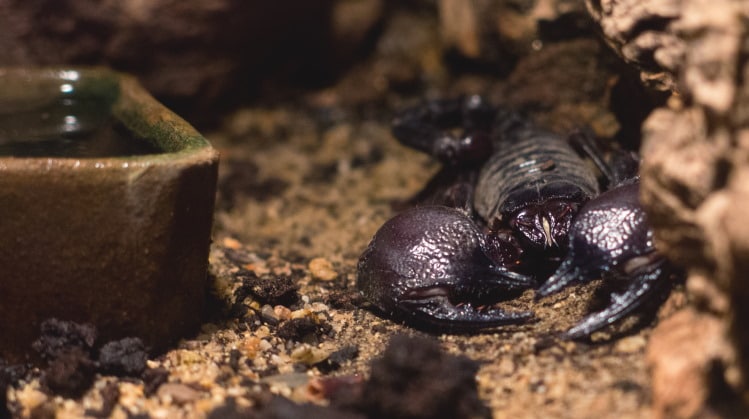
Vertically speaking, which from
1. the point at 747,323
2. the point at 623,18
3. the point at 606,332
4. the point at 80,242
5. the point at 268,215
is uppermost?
the point at 623,18

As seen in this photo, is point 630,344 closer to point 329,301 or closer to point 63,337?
point 329,301

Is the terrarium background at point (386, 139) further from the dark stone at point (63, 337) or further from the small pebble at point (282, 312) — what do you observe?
the dark stone at point (63, 337)

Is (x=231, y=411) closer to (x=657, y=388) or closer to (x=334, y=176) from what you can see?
(x=657, y=388)

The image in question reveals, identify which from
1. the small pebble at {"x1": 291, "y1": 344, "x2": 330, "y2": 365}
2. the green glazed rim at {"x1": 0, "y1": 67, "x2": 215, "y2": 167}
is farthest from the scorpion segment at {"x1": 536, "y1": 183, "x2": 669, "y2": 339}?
the green glazed rim at {"x1": 0, "y1": 67, "x2": 215, "y2": 167}

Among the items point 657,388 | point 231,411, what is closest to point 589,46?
point 657,388

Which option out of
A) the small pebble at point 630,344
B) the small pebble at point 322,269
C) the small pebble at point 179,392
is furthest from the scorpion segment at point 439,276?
A: the small pebble at point 179,392
